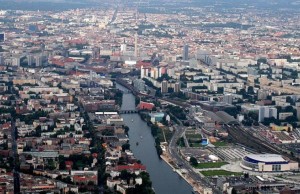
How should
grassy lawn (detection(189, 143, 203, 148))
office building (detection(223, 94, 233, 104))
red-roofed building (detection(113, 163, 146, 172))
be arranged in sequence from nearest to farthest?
red-roofed building (detection(113, 163, 146, 172)) → grassy lawn (detection(189, 143, 203, 148)) → office building (detection(223, 94, 233, 104))

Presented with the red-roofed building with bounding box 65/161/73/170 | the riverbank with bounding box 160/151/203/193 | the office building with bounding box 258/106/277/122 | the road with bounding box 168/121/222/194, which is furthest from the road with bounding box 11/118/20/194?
the office building with bounding box 258/106/277/122

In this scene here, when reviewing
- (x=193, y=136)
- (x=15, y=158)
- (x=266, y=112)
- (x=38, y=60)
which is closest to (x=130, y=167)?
(x=15, y=158)

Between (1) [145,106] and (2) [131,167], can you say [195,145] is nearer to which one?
(2) [131,167]

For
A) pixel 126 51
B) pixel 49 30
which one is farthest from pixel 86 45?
pixel 49 30

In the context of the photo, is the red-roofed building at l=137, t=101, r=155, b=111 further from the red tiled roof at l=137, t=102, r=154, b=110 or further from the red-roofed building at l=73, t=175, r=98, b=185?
the red-roofed building at l=73, t=175, r=98, b=185

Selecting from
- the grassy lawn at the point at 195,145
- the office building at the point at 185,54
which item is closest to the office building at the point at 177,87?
the office building at the point at 185,54

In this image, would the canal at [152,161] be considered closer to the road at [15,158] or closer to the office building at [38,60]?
the road at [15,158]

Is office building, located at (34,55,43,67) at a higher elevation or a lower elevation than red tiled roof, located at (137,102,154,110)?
lower
